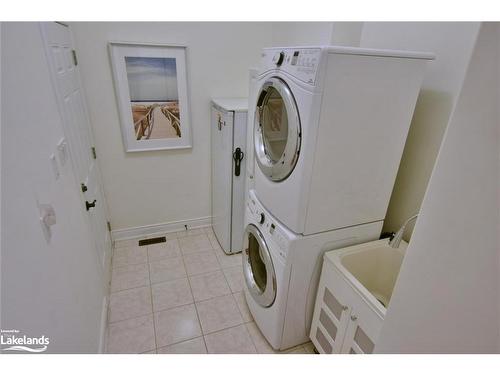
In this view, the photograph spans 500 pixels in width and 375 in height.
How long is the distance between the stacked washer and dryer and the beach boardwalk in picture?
1.02 metres

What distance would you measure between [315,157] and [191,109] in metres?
1.53

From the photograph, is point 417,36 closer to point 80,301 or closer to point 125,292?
point 80,301

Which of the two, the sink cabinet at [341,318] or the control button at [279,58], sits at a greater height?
the control button at [279,58]

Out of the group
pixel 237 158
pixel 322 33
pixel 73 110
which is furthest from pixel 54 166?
pixel 322 33

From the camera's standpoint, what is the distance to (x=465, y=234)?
50cm

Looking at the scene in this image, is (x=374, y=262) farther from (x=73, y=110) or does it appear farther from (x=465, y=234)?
(x=73, y=110)

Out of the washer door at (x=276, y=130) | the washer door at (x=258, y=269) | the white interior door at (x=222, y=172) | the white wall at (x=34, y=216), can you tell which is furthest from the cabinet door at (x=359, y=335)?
the white interior door at (x=222, y=172)

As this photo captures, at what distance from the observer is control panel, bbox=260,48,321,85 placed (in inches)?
40.2

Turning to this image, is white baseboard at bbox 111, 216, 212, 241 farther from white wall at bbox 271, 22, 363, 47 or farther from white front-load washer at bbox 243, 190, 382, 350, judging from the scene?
white wall at bbox 271, 22, 363, 47

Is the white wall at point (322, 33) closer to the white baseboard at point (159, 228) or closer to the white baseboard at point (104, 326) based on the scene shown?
the white baseboard at point (159, 228)

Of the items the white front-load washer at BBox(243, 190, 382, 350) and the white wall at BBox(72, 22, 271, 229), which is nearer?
the white front-load washer at BBox(243, 190, 382, 350)

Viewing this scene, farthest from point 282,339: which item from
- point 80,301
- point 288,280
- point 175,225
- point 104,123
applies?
point 104,123

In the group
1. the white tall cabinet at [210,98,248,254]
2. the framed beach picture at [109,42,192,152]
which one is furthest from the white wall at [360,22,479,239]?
the framed beach picture at [109,42,192,152]

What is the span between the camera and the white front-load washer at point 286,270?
137 cm
